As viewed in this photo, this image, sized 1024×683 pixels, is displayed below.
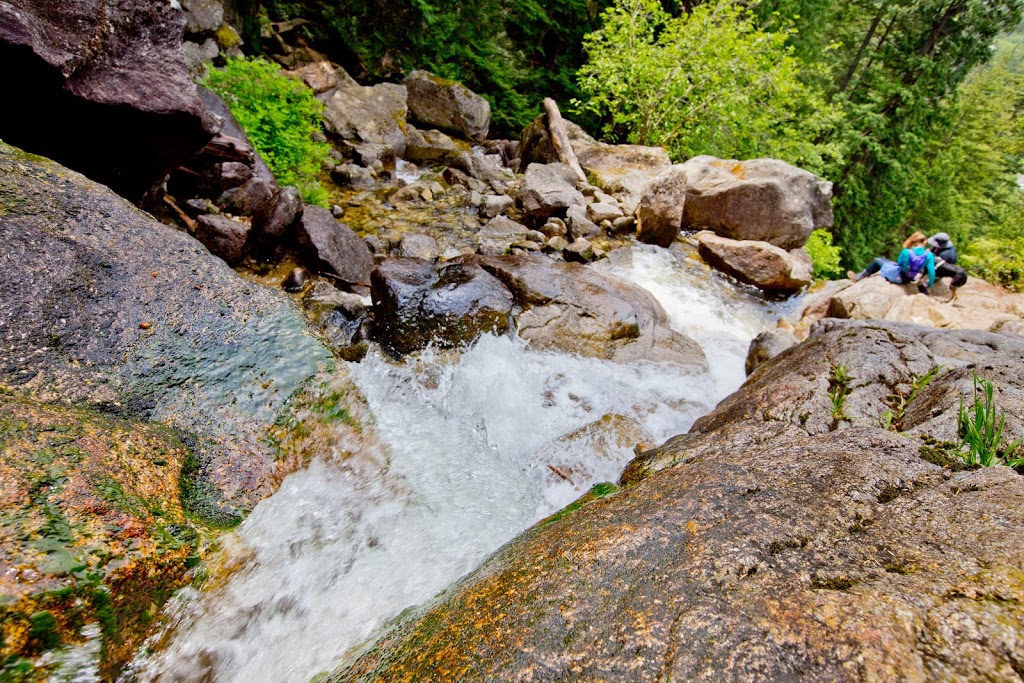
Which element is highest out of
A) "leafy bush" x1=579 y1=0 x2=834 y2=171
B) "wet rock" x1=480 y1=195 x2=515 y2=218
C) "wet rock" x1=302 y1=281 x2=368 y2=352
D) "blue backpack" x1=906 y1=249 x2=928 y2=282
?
"leafy bush" x1=579 y1=0 x2=834 y2=171

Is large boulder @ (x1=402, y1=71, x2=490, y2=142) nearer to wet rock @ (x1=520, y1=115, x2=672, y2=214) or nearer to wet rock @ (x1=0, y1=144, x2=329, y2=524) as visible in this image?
wet rock @ (x1=520, y1=115, x2=672, y2=214)

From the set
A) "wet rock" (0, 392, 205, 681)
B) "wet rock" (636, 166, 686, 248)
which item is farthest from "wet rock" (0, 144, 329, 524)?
"wet rock" (636, 166, 686, 248)

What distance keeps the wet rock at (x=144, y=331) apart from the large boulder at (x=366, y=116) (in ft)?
31.5

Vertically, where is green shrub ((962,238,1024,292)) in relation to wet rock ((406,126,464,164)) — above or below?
above

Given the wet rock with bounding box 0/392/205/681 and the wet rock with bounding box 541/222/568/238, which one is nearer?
the wet rock with bounding box 0/392/205/681

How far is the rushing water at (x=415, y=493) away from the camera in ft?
6.70

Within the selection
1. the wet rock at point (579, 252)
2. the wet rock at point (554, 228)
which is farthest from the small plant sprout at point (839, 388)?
the wet rock at point (554, 228)

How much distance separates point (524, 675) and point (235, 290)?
2.78 meters

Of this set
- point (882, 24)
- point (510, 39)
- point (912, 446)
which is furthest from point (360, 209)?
point (882, 24)

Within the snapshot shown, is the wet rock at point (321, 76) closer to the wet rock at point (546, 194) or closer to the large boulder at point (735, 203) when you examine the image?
the wet rock at point (546, 194)

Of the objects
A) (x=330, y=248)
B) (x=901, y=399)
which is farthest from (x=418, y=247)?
(x=901, y=399)

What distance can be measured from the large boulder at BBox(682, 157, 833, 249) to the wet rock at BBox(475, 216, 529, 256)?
4.01 metres

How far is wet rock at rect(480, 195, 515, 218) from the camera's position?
971 centimetres

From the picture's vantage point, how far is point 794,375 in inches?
154
